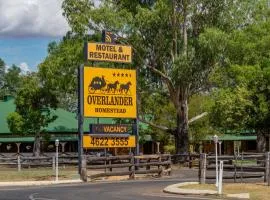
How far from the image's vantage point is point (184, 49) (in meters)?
48.1

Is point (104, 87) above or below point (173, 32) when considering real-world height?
below

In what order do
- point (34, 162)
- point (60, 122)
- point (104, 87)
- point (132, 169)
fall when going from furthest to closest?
point (60, 122), point (34, 162), point (104, 87), point (132, 169)

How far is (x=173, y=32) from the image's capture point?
1918 inches

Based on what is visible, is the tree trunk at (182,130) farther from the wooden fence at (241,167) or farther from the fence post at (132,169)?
the wooden fence at (241,167)

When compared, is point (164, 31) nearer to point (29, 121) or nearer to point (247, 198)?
point (29, 121)

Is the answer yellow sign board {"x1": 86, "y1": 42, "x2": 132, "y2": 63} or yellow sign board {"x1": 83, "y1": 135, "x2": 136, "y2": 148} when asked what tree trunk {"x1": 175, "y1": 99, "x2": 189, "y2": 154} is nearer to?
yellow sign board {"x1": 86, "y1": 42, "x2": 132, "y2": 63}

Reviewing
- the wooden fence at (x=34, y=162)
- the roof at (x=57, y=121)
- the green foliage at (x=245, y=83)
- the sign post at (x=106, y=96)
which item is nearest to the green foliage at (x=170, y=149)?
the roof at (x=57, y=121)

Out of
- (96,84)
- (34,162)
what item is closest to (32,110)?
(34,162)

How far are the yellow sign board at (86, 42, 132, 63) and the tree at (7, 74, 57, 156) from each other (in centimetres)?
2062

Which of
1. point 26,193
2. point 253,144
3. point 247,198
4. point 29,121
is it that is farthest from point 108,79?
point 253,144

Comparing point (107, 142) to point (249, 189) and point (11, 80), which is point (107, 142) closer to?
point (249, 189)

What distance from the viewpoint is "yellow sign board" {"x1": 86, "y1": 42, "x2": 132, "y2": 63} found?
35906 mm

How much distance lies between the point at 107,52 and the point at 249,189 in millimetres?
15228

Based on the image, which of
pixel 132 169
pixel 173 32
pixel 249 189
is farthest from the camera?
pixel 173 32
